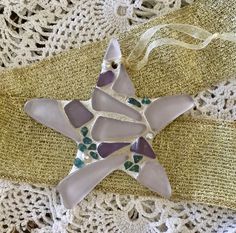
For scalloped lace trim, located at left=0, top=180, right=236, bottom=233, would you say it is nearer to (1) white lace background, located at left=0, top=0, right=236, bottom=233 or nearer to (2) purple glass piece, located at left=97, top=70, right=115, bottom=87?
(1) white lace background, located at left=0, top=0, right=236, bottom=233

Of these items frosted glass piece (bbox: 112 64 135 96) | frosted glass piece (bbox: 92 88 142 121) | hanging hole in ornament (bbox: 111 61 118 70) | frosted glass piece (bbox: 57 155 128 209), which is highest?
hanging hole in ornament (bbox: 111 61 118 70)

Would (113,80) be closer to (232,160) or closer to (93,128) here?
(93,128)

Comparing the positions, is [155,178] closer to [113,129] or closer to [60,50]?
[113,129]

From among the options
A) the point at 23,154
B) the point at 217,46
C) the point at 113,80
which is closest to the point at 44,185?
the point at 23,154

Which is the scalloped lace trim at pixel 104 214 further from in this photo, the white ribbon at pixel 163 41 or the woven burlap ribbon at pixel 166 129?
the white ribbon at pixel 163 41

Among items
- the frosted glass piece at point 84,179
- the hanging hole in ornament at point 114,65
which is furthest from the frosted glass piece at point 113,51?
the frosted glass piece at point 84,179

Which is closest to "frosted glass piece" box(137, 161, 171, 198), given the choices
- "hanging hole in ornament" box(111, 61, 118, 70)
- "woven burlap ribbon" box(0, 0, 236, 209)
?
"woven burlap ribbon" box(0, 0, 236, 209)
